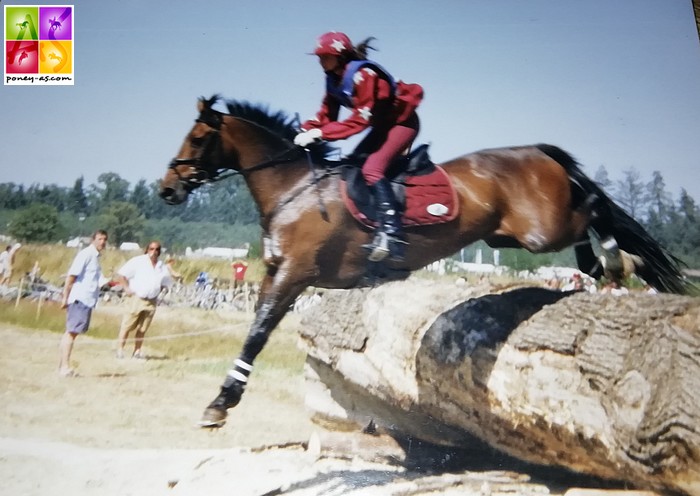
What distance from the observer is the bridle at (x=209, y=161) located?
201 centimetres

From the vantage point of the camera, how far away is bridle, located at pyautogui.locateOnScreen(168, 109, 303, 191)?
2006 millimetres

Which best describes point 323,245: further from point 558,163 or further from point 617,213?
point 617,213

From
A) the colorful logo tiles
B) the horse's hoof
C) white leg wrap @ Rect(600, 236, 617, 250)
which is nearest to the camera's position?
the horse's hoof

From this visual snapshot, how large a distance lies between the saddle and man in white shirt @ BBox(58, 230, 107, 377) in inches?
37.7

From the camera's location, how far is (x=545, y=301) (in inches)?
76.9

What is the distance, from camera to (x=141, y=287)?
6.64 ft

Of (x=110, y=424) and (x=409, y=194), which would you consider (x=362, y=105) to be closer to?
(x=409, y=194)

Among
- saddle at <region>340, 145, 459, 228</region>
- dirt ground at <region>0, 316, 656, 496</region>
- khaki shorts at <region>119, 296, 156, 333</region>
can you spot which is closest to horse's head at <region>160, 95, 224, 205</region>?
khaki shorts at <region>119, 296, 156, 333</region>

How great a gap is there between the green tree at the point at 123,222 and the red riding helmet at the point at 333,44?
0.93 meters

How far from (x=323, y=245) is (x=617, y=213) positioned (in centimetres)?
123

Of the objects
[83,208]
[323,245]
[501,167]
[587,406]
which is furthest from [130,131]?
[587,406]

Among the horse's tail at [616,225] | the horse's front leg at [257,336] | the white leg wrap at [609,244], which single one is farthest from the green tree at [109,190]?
the white leg wrap at [609,244]

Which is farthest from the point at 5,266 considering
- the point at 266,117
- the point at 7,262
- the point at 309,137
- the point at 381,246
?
the point at 381,246

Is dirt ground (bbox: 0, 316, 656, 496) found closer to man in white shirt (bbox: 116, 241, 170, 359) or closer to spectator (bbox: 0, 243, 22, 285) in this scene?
man in white shirt (bbox: 116, 241, 170, 359)
